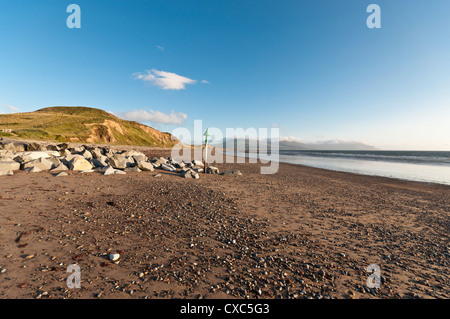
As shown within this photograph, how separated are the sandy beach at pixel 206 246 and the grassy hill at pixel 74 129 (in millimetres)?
52695

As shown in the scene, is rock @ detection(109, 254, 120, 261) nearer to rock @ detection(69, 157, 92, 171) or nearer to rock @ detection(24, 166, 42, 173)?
rock @ detection(69, 157, 92, 171)

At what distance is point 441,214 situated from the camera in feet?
37.0

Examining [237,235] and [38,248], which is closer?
[38,248]

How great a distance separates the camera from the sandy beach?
174 inches

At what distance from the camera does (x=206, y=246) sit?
6227 millimetres

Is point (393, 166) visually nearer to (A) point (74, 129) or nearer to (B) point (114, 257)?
(B) point (114, 257)

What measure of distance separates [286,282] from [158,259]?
364cm

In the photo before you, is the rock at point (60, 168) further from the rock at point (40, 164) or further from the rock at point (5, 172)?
the rock at point (5, 172)

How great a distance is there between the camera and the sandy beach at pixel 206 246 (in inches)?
174

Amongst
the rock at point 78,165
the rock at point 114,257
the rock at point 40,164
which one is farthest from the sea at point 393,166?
the rock at point 40,164

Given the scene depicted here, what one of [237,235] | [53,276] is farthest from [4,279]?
[237,235]

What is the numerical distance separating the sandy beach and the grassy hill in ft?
173

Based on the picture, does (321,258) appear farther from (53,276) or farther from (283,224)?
(53,276)

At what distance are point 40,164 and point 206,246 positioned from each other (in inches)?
704
